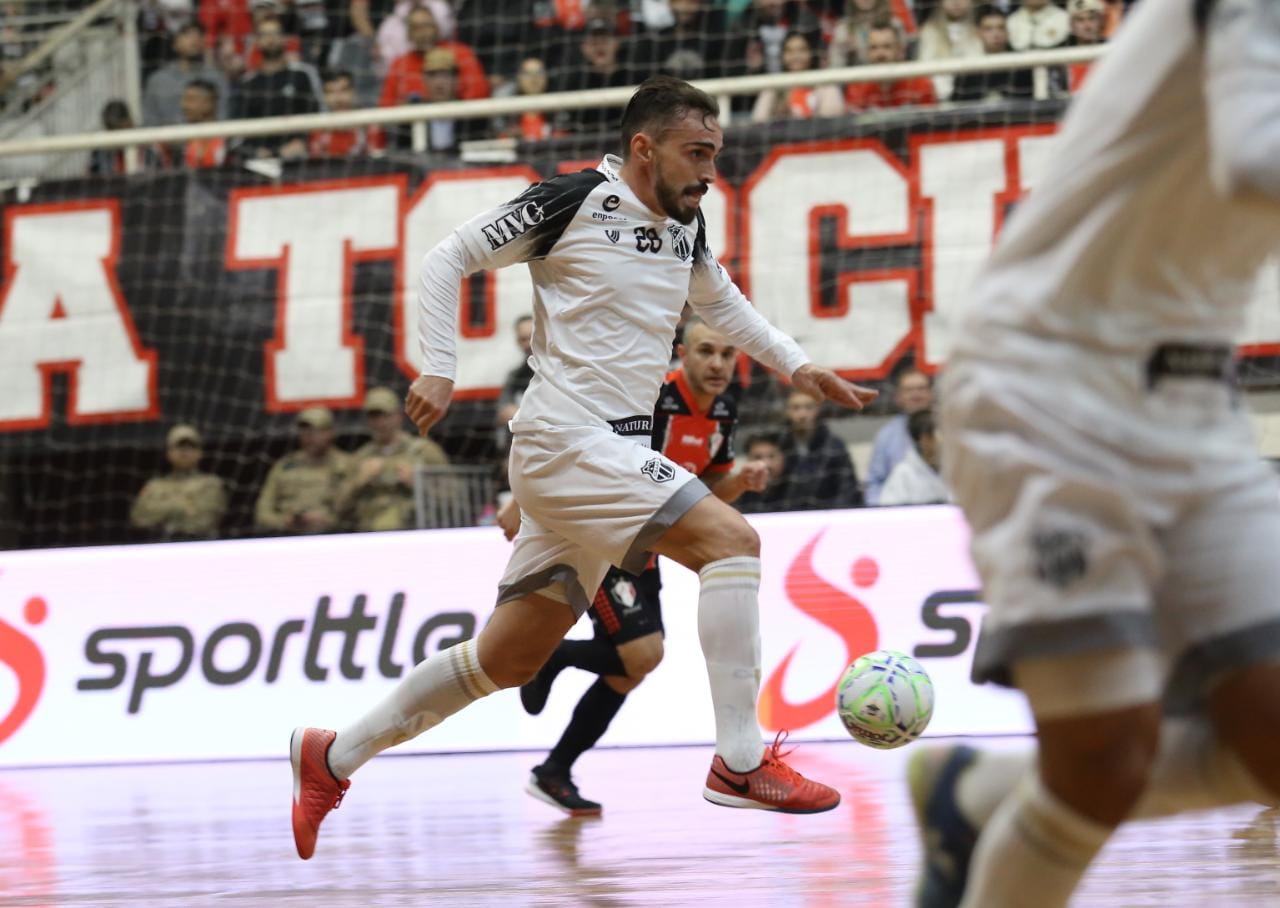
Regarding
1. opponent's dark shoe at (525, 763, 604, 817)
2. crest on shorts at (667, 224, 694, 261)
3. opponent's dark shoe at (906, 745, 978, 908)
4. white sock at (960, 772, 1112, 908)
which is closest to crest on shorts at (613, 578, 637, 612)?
opponent's dark shoe at (525, 763, 604, 817)

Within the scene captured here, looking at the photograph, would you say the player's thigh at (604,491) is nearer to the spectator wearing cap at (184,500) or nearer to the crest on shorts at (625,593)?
the crest on shorts at (625,593)

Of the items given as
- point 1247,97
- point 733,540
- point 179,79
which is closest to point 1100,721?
point 1247,97

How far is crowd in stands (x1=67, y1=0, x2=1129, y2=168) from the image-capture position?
1123 cm

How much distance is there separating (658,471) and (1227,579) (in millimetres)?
2608

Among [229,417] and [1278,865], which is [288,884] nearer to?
[1278,865]

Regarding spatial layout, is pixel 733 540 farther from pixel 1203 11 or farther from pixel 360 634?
pixel 360 634

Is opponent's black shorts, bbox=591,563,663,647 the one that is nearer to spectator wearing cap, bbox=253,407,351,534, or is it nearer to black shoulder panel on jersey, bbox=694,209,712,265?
black shoulder panel on jersey, bbox=694,209,712,265

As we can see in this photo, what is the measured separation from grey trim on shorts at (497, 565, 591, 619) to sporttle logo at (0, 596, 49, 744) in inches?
215

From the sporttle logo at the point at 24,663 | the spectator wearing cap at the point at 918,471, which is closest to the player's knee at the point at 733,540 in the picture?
the spectator wearing cap at the point at 918,471

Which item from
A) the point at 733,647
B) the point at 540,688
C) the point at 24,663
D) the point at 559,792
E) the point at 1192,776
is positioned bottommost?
the point at 24,663

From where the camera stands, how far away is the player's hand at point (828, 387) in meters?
5.25

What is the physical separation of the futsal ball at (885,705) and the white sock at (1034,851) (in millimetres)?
3069

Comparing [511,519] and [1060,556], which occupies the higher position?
[1060,556]

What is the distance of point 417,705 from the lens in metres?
5.08
